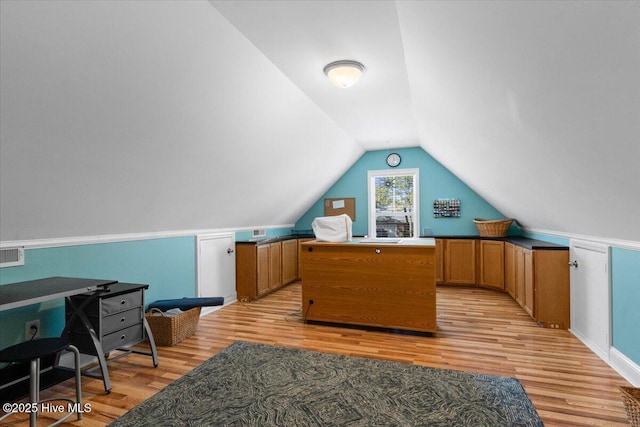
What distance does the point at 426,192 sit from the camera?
6.13 meters

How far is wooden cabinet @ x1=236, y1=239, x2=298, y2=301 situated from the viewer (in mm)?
4676

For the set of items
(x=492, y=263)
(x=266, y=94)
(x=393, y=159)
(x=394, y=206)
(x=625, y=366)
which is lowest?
(x=625, y=366)

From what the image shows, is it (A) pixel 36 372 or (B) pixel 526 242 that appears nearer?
(A) pixel 36 372

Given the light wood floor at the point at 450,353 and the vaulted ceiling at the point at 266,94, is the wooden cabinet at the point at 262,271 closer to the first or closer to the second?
the light wood floor at the point at 450,353

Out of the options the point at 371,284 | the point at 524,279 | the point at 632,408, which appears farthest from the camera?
the point at 524,279

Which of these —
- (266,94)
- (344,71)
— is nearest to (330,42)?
(344,71)

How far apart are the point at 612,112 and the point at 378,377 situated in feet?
7.04

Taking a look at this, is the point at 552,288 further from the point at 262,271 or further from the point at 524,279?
the point at 262,271

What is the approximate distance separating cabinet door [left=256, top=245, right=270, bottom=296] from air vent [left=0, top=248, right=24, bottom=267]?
2.69 m

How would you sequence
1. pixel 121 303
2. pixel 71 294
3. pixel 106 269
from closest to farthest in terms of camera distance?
pixel 71 294 < pixel 121 303 < pixel 106 269

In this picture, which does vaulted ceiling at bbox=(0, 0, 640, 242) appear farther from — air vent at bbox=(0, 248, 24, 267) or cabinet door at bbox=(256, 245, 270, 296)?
cabinet door at bbox=(256, 245, 270, 296)

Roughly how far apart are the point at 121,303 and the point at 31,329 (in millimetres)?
650

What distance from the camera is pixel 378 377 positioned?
2424 millimetres

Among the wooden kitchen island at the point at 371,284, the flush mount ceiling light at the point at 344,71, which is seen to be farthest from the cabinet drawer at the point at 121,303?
the flush mount ceiling light at the point at 344,71
